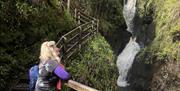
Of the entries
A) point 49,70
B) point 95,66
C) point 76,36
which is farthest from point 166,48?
point 49,70

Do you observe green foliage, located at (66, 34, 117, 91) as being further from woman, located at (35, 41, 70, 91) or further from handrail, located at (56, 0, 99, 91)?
woman, located at (35, 41, 70, 91)

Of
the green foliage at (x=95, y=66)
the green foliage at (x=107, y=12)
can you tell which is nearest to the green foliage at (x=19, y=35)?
the green foliage at (x=95, y=66)

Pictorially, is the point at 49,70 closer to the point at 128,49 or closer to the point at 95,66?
the point at 95,66

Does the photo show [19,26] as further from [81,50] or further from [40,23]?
[81,50]

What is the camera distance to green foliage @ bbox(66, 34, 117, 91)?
17120 mm

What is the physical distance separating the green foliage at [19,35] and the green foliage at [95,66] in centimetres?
141

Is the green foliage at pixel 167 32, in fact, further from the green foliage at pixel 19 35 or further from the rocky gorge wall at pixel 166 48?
the green foliage at pixel 19 35

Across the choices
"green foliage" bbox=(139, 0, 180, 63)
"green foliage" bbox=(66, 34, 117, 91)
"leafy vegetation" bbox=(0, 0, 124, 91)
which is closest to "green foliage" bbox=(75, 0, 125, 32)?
"green foliage" bbox=(139, 0, 180, 63)

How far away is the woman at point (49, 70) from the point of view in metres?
6.88

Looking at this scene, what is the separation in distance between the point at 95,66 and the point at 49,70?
12.2m

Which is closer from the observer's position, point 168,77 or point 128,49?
point 168,77

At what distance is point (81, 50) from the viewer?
60.5 feet

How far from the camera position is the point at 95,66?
62.8 ft

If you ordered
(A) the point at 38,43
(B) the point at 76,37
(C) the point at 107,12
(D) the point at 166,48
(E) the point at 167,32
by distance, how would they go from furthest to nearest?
(C) the point at 107,12
(E) the point at 167,32
(D) the point at 166,48
(B) the point at 76,37
(A) the point at 38,43
